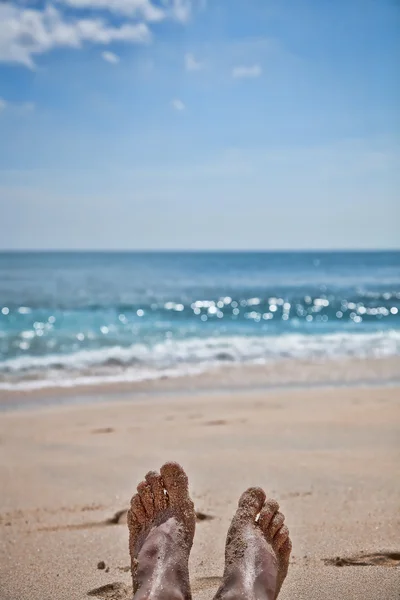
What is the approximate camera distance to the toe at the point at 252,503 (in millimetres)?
2479

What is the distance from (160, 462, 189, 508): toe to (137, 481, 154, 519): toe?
7 cm

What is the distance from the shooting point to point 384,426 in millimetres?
4988

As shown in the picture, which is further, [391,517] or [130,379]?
[130,379]

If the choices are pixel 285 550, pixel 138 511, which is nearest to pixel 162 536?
pixel 138 511

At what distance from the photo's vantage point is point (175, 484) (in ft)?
8.51

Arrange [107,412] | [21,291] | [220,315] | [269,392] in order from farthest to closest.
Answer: [21,291] → [220,315] → [269,392] → [107,412]

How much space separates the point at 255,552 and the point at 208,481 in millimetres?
1449

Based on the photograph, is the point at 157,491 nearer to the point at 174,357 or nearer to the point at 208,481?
the point at 208,481

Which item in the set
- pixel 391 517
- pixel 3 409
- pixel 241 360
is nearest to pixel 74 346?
pixel 241 360

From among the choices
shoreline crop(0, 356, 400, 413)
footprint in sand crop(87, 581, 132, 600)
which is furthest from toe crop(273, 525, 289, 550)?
shoreline crop(0, 356, 400, 413)

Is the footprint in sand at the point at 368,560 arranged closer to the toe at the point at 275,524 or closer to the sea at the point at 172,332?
the toe at the point at 275,524

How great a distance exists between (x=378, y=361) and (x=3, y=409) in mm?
5296

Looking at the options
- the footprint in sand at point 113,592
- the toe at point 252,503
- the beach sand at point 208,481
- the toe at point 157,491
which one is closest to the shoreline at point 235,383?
the beach sand at point 208,481

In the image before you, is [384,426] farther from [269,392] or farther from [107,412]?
[107,412]
